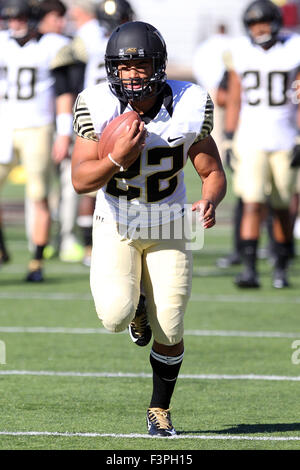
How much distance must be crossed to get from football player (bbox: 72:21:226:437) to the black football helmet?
385 centimetres

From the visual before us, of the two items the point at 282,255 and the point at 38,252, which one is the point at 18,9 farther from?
the point at 282,255

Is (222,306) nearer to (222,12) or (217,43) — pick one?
(217,43)

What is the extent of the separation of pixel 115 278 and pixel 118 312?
0.14m

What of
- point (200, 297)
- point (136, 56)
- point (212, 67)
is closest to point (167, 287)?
point (136, 56)

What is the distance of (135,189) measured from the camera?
14.6ft

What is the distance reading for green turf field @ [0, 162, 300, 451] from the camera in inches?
168

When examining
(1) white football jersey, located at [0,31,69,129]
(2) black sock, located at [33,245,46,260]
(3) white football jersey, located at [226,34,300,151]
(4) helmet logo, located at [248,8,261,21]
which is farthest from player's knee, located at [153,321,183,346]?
(1) white football jersey, located at [0,31,69,129]

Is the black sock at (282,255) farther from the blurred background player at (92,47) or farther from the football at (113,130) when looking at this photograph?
the football at (113,130)

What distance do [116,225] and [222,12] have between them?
27.1 metres

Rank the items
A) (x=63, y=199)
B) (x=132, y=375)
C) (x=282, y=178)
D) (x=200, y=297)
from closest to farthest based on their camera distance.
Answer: (x=132, y=375)
(x=200, y=297)
(x=282, y=178)
(x=63, y=199)

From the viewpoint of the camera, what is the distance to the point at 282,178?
27.2ft

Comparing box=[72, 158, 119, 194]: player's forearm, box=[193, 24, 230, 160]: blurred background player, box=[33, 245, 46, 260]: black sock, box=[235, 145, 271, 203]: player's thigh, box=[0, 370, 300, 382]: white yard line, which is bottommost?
box=[33, 245, 46, 260]: black sock

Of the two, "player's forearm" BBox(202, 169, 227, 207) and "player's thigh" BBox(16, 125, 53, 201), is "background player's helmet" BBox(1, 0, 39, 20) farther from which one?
"player's forearm" BBox(202, 169, 227, 207)
